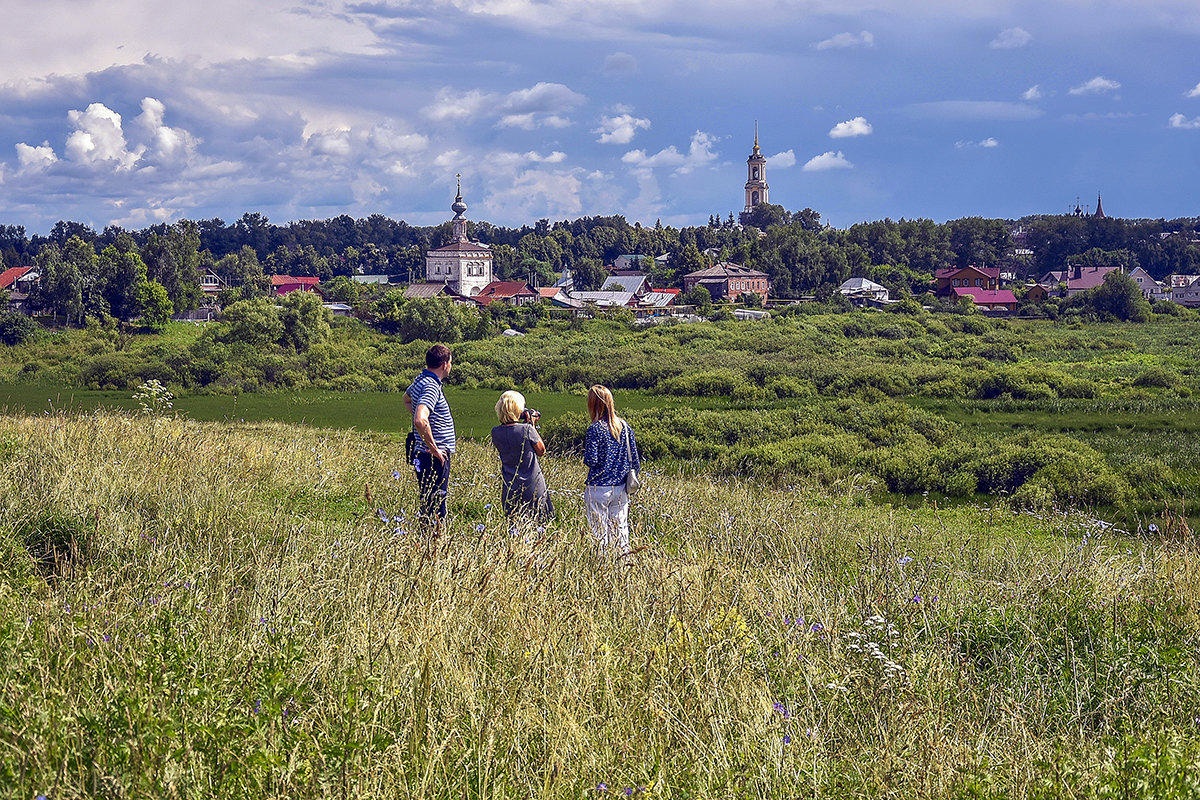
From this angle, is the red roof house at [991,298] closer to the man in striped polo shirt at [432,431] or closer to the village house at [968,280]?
the village house at [968,280]

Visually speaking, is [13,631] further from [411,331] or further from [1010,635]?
[411,331]

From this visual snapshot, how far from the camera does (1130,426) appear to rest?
24266mm

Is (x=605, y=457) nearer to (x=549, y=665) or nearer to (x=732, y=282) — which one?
(x=549, y=665)

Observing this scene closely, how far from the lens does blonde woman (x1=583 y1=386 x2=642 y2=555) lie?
6.81 metres

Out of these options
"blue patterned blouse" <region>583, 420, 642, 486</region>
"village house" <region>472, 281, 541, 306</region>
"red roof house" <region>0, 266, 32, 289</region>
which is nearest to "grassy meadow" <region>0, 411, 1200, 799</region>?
"blue patterned blouse" <region>583, 420, 642, 486</region>

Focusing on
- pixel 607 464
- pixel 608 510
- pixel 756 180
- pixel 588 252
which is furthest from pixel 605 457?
pixel 756 180

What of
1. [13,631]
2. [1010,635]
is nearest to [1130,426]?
[1010,635]

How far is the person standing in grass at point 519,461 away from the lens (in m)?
6.91

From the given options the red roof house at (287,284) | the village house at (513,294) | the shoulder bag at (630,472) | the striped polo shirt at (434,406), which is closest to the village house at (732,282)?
the village house at (513,294)

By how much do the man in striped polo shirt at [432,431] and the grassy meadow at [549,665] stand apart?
806mm

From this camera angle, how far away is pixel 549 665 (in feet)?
12.8

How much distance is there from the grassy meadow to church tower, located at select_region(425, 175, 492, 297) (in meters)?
86.8

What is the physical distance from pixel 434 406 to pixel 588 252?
12097cm

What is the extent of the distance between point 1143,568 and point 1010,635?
64.5 inches
